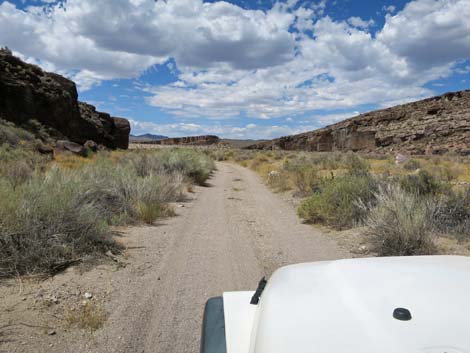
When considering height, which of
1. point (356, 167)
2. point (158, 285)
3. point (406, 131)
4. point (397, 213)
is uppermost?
point (406, 131)

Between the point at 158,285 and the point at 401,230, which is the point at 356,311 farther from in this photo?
the point at 401,230

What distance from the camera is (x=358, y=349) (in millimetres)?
1373

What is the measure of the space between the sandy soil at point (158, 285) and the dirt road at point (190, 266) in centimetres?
1

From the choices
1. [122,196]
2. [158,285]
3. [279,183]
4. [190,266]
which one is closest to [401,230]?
[190,266]

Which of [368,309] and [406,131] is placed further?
[406,131]

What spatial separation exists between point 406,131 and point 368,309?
168 ft

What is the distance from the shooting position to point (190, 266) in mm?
5723

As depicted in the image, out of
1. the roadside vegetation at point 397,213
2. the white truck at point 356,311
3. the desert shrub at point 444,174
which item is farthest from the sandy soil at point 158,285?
the desert shrub at point 444,174

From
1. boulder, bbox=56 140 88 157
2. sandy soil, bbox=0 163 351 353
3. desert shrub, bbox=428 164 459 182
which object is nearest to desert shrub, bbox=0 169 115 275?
sandy soil, bbox=0 163 351 353

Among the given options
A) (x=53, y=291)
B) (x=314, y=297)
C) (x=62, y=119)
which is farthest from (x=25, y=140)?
(x=314, y=297)

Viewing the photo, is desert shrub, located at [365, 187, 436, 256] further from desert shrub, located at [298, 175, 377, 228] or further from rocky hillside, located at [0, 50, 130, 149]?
rocky hillside, located at [0, 50, 130, 149]

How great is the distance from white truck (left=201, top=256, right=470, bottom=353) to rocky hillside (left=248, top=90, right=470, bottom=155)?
A: 39156 millimetres

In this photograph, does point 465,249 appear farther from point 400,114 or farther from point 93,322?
point 400,114

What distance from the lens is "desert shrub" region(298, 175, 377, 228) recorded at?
8156 mm
